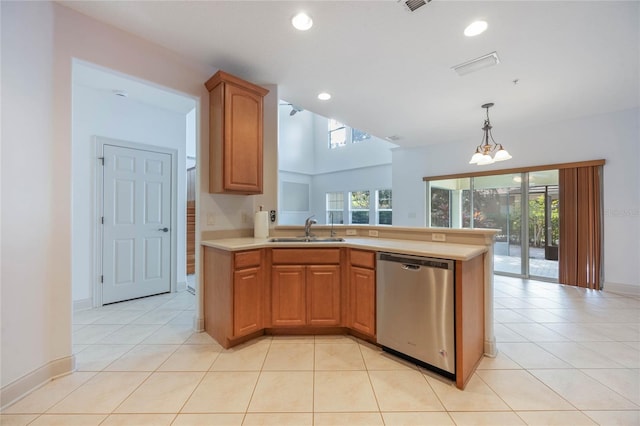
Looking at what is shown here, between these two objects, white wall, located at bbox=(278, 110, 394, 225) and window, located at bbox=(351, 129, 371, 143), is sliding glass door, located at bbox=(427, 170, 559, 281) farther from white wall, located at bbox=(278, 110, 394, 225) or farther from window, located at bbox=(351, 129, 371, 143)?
window, located at bbox=(351, 129, 371, 143)

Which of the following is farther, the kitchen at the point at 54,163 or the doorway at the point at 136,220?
the doorway at the point at 136,220

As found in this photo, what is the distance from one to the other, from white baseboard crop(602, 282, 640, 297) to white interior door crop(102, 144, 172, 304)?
21.4ft

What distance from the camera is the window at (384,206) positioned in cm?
757

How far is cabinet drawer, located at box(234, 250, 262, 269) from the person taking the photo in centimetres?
223

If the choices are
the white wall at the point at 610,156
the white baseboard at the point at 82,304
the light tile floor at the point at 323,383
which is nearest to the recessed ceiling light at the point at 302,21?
the light tile floor at the point at 323,383

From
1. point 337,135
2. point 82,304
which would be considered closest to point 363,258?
point 82,304

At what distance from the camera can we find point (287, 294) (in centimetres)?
244

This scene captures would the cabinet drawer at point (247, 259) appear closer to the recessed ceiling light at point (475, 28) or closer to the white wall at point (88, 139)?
the white wall at point (88, 139)

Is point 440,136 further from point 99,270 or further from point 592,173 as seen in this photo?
point 99,270

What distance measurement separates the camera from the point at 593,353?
2178 millimetres

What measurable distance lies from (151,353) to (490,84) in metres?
4.42

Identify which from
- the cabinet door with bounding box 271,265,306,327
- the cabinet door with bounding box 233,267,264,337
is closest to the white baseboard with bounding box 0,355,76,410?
the cabinet door with bounding box 233,267,264,337

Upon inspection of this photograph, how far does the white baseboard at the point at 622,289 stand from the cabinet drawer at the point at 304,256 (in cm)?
448

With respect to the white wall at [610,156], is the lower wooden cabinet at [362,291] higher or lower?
lower
